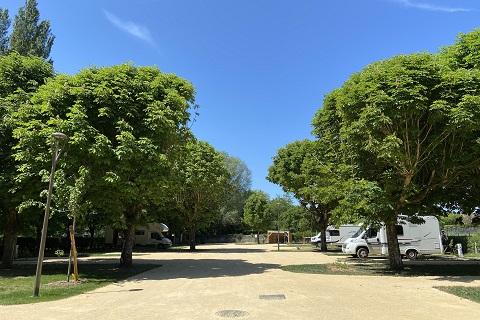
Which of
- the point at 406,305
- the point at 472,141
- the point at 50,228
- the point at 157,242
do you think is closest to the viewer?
the point at 406,305

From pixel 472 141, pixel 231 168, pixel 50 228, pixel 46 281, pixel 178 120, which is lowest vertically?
pixel 46 281

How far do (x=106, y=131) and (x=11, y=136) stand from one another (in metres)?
4.63

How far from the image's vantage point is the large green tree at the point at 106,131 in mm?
13938

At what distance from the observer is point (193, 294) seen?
1034 cm

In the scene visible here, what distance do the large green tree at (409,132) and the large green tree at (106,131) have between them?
321 inches

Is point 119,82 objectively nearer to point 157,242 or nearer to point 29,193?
point 29,193

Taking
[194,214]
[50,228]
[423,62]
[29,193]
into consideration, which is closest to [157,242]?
[194,214]

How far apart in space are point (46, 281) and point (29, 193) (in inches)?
184

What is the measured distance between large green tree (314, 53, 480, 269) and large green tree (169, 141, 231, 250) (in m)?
20.8

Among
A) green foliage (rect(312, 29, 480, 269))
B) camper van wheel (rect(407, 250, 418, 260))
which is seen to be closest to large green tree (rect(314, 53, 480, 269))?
green foliage (rect(312, 29, 480, 269))

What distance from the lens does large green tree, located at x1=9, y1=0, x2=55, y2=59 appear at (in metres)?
31.2

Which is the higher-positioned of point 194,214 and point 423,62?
point 423,62

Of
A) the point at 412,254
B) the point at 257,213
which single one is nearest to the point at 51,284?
the point at 412,254

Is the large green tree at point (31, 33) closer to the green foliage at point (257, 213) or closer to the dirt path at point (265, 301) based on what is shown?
the dirt path at point (265, 301)
